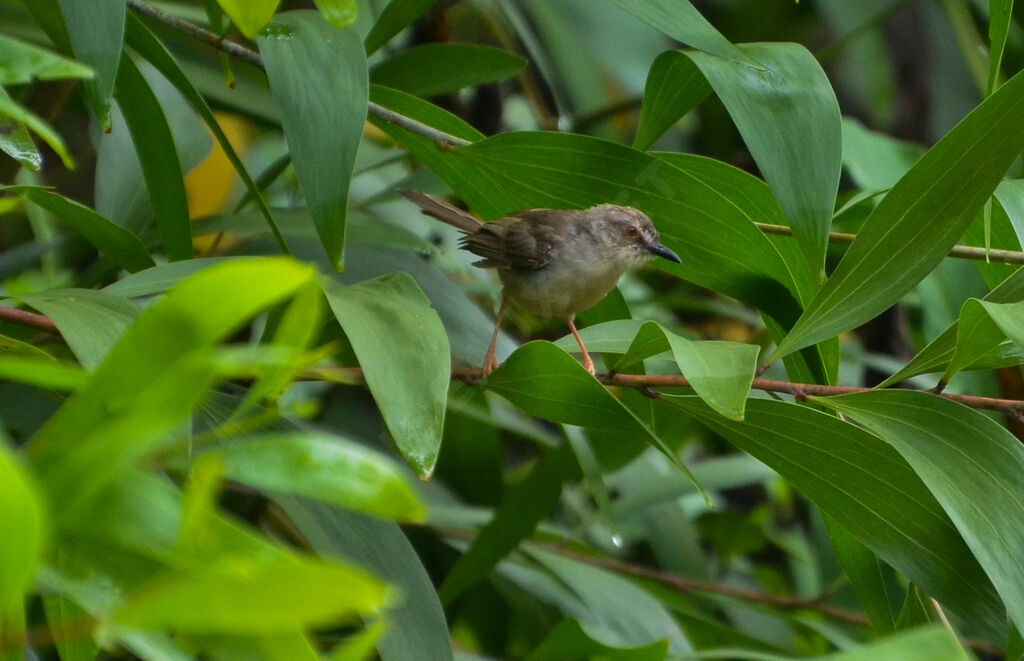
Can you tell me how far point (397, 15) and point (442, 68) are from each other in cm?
28

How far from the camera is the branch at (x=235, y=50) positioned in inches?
54.3

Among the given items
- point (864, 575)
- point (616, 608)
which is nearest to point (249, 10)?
point (864, 575)

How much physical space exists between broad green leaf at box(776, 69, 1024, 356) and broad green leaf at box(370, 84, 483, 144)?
520mm

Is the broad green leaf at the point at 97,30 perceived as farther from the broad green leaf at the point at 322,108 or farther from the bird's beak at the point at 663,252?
the bird's beak at the point at 663,252

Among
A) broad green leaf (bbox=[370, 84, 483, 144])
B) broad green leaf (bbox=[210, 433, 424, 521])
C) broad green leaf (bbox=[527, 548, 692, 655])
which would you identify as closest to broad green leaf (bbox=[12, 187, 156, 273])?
broad green leaf (bbox=[370, 84, 483, 144])

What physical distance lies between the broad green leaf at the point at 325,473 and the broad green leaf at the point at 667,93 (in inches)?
37.9

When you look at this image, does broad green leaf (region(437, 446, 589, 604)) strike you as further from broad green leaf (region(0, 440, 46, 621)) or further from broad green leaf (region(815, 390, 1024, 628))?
broad green leaf (region(0, 440, 46, 621))

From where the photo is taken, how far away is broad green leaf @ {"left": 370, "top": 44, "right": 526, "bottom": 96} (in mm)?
1793

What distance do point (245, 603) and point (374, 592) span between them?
0.06 m

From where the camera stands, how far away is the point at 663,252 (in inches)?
65.4

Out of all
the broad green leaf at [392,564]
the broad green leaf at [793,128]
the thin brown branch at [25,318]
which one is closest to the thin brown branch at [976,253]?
the broad green leaf at [793,128]

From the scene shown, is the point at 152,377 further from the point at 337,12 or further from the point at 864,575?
the point at 864,575

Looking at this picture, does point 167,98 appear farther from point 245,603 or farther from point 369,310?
point 245,603

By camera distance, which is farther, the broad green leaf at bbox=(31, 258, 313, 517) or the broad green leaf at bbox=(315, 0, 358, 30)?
the broad green leaf at bbox=(315, 0, 358, 30)
